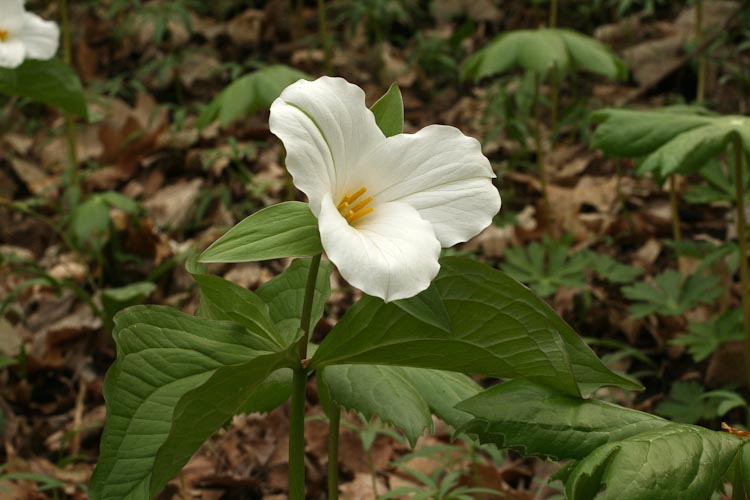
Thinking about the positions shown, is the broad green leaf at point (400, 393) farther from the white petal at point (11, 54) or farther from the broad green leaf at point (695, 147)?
the white petal at point (11, 54)

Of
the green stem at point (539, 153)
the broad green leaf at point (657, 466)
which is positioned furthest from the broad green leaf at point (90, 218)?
the broad green leaf at point (657, 466)

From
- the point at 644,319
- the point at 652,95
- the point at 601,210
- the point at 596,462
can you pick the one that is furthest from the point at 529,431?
the point at 652,95

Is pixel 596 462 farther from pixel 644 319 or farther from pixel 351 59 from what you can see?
pixel 351 59

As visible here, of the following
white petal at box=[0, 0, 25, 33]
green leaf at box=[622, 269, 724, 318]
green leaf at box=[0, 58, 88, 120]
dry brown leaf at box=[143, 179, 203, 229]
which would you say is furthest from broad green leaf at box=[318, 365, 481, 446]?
dry brown leaf at box=[143, 179, 203, 229]

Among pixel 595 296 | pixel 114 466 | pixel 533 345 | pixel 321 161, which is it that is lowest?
pixel 595 296

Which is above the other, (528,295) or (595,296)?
(528,295)

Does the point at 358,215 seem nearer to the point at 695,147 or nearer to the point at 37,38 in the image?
the point at 695,147

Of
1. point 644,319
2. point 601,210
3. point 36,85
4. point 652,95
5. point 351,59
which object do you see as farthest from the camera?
point 351,59

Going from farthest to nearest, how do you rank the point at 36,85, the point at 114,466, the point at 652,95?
the point at 652,95, the point at 36,85, the point at 114,466
